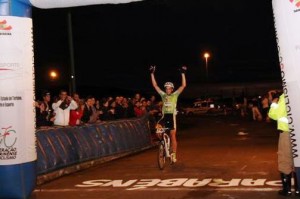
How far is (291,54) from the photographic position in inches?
272

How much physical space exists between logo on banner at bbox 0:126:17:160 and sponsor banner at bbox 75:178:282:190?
2499 mm

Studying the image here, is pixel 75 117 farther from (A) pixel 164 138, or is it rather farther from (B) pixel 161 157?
(B) pixel 161 157

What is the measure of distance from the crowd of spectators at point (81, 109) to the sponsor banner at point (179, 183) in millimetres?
3076

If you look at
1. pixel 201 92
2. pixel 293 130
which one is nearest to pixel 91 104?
pixel 293 130

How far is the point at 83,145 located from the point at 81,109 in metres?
1.87

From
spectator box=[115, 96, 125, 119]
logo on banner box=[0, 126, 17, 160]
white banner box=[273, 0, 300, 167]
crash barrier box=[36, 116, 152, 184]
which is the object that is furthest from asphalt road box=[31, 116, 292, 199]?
spectator box=[115, 96, 125, 119]

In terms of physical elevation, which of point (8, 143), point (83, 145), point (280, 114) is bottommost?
point (83, 145)

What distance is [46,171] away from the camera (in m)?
12.4

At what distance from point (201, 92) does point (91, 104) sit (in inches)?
2892

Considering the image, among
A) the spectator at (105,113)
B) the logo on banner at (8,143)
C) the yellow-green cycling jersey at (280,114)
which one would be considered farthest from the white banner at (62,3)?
the spectator at (105,113)

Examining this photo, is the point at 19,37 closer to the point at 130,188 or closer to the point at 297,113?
the point at 130,188

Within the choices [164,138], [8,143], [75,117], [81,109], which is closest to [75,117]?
[75,117]

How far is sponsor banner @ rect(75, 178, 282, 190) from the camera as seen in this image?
10438mm

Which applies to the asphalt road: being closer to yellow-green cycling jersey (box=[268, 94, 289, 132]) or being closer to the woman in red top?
yellow-green cycling jersey (box=[268, 94, 289, 132])
